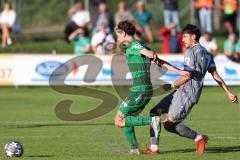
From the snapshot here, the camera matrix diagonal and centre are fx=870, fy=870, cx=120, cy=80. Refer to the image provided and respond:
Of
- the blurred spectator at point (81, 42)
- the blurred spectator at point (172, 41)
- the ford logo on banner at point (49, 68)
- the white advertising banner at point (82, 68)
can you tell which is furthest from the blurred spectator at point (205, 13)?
the ford logo on banner at point (49, 68)

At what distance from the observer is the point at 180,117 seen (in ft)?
45.5

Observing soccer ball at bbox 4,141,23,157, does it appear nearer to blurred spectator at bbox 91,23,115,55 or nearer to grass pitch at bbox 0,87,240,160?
grass pitch at bbox 0,87,240,160

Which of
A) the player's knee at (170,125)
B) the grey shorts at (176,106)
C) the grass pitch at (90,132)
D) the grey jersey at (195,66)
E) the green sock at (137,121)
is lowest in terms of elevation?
the grass pitch at (90,132)

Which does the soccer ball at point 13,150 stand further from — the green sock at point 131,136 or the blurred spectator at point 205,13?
the blurred spectator at point 205,13

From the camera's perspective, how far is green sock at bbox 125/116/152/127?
44.8 feet

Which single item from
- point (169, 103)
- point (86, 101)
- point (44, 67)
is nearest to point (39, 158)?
point (169, 103)

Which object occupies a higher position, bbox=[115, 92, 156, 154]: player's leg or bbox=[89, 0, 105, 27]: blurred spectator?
bbox=[115, 92, 156, 154]: player's leg

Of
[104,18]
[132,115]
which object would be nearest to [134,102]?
[132,115]

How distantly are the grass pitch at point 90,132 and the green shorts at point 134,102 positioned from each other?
72 centimetres

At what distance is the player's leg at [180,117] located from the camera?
13820mm

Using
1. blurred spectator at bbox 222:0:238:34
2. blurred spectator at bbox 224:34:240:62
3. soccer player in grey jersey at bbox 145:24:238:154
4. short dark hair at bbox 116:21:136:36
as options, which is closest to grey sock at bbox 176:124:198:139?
soccer player in grey jersey at bbox 145:24:238:154

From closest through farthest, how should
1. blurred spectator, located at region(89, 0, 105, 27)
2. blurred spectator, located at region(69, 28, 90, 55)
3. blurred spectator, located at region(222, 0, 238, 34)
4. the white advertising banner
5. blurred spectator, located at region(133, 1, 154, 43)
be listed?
the white advertising banner → blurred spectator, located at region(69, 28, 90, 55) → blurred spectator, located at region(133, 1, 154, 43) → blurred spectator, located at region(222, 0, 238, 34) → blurred spectator, located at region(89, 0, 105, 27)

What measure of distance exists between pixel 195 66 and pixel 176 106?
2.30 ft

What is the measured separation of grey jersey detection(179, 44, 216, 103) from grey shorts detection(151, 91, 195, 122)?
89mm
